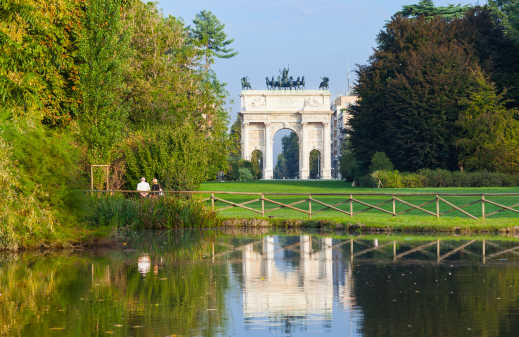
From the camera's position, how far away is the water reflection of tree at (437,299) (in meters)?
9.41

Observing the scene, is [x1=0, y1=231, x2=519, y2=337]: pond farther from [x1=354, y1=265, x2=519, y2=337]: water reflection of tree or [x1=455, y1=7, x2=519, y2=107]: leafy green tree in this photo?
[x1=455, y1=7, x2=519, y2=107]: leafy green tree

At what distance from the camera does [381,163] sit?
5575cm

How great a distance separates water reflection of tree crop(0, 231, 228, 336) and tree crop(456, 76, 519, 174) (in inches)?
1471

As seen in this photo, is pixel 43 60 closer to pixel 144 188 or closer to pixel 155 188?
pixel 144 188

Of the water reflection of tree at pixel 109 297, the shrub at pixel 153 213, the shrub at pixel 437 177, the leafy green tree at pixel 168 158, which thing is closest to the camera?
the water reflection of tree at pixel 109 297

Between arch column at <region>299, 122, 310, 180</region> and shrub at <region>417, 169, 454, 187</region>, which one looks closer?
shrub at <region>417, 169, 454, 187</region>

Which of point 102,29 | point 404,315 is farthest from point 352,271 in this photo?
point 102,29

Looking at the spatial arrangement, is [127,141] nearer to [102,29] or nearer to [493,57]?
[102,29]

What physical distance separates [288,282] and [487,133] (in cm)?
4058

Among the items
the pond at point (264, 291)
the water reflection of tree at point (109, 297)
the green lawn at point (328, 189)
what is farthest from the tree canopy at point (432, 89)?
the water reflection of tree at point (109, 297)

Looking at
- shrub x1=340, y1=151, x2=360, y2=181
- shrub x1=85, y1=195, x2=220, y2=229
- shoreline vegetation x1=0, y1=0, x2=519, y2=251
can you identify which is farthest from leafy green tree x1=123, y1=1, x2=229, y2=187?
shrub x1=340, y1=151, x2=360, y2=181

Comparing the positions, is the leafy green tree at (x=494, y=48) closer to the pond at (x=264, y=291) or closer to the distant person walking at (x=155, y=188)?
the distant person walking at (x=155, y=188)

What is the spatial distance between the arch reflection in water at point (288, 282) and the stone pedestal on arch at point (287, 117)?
329 ft

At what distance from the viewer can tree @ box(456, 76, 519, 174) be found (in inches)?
1973
